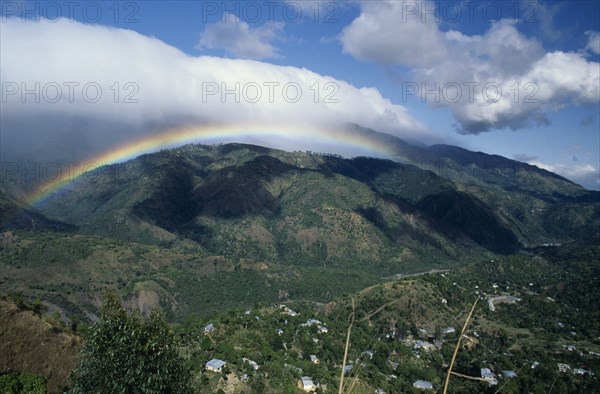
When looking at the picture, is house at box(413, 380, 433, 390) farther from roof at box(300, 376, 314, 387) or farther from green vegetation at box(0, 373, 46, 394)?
green vegetation at box(0, 373, 46, 394)

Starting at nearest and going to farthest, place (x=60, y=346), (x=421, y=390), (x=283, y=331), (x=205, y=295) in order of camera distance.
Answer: (x=60, y=346) → (x=421, y=390) → (x=283, y=331) → (x=205, y=295)

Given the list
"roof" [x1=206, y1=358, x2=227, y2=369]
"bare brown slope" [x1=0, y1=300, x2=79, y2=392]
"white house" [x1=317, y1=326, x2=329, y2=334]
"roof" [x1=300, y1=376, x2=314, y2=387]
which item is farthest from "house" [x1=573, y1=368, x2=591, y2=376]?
"bare brown slope" [x1=0, y1=300, x2=79, y2=392]

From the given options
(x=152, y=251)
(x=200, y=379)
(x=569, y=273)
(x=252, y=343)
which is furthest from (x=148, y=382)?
(x=569, y=273)

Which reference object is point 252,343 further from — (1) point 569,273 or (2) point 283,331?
(1) point 569,273

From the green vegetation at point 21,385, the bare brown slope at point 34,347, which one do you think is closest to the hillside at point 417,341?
the bare brown slope at point 34,347

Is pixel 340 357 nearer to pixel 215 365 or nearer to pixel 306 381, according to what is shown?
pixel 306 381

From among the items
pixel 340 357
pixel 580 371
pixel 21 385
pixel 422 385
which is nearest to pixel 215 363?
pixel 21 385
